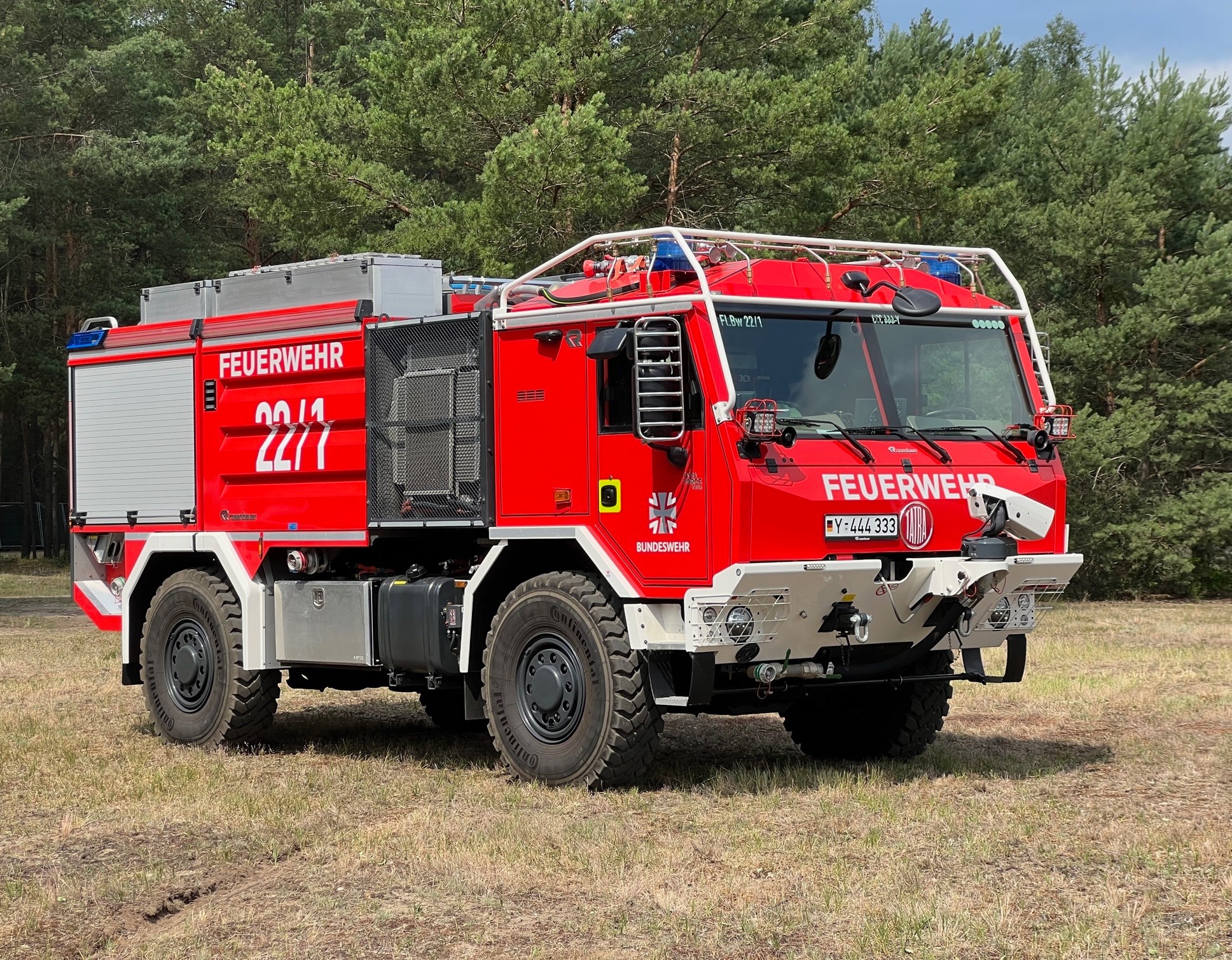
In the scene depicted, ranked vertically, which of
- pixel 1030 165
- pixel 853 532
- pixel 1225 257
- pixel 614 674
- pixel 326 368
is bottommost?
pixel 614 674

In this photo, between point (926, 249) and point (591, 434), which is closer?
point (591, 434)

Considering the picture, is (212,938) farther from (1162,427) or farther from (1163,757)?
(1162,427)

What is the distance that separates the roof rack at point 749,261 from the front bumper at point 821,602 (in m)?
0.92

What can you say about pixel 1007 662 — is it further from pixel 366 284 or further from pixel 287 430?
pixel 287 430

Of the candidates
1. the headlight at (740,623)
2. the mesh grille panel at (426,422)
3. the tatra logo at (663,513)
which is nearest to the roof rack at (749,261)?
the mesh grille panel at (426,422)

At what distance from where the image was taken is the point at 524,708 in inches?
396

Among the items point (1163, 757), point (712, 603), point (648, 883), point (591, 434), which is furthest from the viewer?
point (1163, 757)

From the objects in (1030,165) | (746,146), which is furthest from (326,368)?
(1030,165)

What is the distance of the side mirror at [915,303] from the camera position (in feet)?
32.9

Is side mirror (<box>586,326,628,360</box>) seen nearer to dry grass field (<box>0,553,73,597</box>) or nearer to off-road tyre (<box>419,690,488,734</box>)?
off-road tyre (<box>419,690,488,734</box>)

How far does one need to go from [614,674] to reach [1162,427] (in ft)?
73.0

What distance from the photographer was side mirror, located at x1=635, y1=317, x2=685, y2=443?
9.06 metres

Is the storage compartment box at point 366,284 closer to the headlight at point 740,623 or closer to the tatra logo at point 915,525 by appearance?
the headlight at point 740,623

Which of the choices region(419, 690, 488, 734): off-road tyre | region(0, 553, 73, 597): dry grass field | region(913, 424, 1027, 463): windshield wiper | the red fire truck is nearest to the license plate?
the red fire truck
